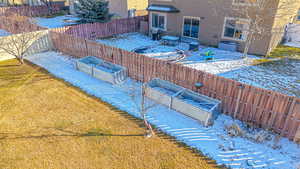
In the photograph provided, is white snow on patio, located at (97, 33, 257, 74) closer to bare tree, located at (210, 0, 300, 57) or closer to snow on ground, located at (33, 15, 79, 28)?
bare tree, located at (210, 0, 300, 57)

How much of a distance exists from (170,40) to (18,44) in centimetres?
1178

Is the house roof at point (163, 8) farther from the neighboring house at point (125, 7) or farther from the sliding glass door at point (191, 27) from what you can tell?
the neighboring house at point (125, 7)

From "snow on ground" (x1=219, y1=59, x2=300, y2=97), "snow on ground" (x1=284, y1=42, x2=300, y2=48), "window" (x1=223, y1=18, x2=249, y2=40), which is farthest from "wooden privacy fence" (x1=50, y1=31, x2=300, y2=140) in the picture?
"snow on ground" (x1=284, y1=42, x2=300, y2=48)

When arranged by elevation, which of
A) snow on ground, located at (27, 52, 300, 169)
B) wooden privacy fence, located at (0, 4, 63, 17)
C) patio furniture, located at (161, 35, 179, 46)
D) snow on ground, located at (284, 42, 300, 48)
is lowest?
snow on ground, located at (27, 52, 300, 169)

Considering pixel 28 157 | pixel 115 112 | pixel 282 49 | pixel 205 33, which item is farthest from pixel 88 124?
pixel 282 49

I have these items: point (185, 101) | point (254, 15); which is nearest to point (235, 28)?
point (254, 15)

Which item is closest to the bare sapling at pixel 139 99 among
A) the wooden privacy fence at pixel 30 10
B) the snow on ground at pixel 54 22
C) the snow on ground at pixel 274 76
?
the snow on ground at pixel 274 76

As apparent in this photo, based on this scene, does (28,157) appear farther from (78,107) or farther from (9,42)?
(9,42)

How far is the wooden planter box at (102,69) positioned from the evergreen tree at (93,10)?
424 inches

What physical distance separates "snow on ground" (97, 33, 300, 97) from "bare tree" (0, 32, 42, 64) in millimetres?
6614

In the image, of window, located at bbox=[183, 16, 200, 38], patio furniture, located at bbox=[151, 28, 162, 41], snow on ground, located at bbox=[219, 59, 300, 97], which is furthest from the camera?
patio furniture, located at bbox=[151, 28, 162, 41]

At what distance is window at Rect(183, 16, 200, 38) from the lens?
704 inches

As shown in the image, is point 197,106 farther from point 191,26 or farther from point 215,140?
point 191,26

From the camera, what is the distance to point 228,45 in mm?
16109
